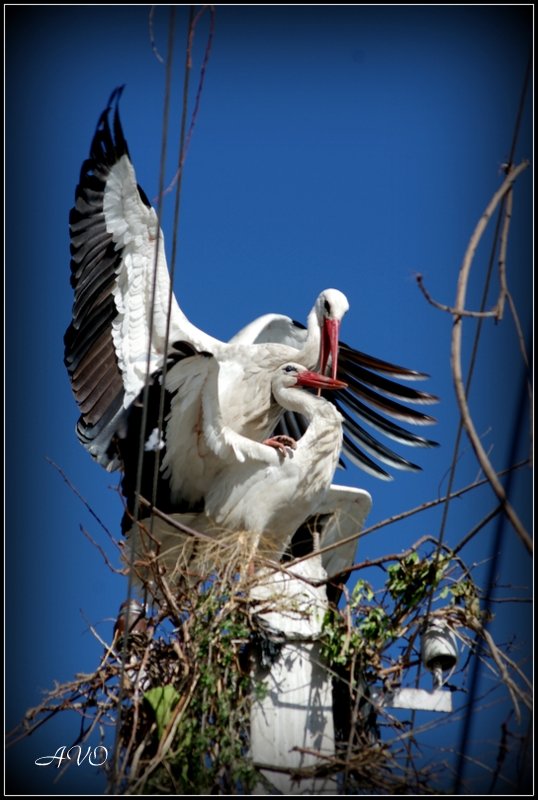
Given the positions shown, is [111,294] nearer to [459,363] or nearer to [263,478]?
[263,478]

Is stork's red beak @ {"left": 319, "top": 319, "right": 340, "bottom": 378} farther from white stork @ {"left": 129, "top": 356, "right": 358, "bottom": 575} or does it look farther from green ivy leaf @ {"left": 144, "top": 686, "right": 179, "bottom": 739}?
green ivy leaf @ {"left": 144, "top": 686, "right": 179, "bottom": 739}

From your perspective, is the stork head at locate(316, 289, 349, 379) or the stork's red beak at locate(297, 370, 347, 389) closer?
the stork's red beak at locate(297, 370, 347, 389)

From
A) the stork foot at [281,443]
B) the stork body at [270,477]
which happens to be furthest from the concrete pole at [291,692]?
the stork foot at [281,443]

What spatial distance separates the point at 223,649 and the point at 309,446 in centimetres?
154

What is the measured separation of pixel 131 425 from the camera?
7969mm

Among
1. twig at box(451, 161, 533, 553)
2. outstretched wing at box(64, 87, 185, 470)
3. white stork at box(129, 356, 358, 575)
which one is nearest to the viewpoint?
twig at box(451, 161, 533, 553)

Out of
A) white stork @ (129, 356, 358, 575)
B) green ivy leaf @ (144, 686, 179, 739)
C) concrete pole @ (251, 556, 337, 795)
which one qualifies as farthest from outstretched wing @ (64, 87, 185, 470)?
green ivy leaf @ (144, 686, 179, 739)

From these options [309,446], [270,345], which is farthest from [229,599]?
[270,345]

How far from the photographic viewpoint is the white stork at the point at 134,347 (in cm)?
798

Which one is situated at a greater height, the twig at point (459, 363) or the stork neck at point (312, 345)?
the stork neck at point (312, 345)

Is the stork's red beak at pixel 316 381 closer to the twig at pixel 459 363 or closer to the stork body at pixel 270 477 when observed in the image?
the stork body at pixel 270 477

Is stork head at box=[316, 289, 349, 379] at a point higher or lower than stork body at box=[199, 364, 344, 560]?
higher

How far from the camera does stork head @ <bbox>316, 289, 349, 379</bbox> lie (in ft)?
28.0

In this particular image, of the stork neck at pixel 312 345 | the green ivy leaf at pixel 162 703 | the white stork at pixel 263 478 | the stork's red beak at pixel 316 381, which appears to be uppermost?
the stork neck at pixel 312 345
